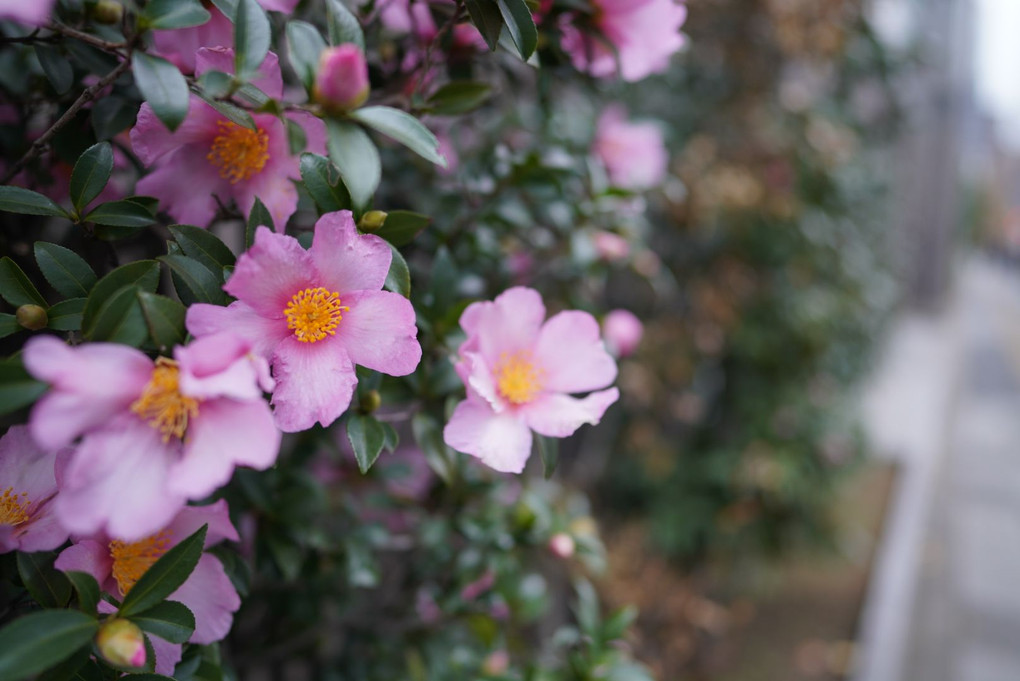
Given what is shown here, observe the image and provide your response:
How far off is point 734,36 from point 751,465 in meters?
1.41

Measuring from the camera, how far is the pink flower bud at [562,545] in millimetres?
882

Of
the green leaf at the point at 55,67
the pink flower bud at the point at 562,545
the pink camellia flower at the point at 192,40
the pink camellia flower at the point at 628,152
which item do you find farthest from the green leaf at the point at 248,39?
the pink camellia flower at the point at 628,152

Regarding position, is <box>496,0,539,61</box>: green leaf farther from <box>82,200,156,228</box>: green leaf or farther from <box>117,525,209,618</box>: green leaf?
<box>117,525,209,618</box>: green leaf

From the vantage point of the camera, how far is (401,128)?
0.47 metres

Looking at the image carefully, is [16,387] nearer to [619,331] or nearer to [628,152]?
[619,331]

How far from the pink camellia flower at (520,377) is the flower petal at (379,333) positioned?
7cm

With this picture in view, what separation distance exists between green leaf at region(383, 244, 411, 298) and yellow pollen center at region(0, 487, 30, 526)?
0.88 feet

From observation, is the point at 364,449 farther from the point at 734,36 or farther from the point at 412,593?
the point at 734,36

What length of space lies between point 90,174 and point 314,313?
0.67 feet

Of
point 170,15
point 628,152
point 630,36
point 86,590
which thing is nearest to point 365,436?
point 86,590

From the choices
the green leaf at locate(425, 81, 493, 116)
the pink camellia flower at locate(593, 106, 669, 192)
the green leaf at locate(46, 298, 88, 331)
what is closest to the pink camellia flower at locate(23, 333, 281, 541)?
the green leaf at locate(46, 298, 88, 331)

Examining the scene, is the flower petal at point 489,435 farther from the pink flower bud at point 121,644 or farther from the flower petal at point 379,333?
A: the pink flower bud at point 121,644

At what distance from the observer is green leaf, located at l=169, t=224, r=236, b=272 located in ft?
1.59

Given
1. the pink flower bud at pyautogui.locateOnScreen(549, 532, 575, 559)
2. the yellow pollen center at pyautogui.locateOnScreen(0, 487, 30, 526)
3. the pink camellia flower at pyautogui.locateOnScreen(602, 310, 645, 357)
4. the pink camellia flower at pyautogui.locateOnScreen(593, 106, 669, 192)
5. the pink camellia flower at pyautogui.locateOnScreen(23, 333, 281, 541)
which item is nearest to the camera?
the pink camellia flower at pyautogui.locateOnScreen(23, 333, 281, 541)
